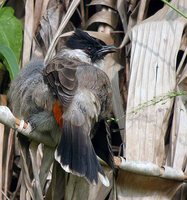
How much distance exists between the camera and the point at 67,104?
3393mm

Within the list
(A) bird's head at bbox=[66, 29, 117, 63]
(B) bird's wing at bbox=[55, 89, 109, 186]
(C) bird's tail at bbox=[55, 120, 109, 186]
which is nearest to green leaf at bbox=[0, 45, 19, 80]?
(A) bird's head at bbox=[66, 29, 117, 63]

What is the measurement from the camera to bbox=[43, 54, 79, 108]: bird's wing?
342cm

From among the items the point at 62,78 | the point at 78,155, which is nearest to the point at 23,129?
the point at 78,155

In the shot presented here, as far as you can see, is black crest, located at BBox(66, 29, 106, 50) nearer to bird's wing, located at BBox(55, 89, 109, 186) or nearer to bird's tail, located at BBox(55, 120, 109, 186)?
bird's wing, located at BBox(55, 89, 109, 186)

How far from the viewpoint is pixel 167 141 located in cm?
371

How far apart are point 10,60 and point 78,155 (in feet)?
3.35

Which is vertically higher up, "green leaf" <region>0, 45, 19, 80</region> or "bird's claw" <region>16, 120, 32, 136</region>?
"green leaf" <region>0, 45, 19, 80</region>

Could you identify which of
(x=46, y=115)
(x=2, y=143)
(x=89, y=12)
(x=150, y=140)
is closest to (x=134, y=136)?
(x=150, y=140)

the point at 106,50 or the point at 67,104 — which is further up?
the point at 106,50

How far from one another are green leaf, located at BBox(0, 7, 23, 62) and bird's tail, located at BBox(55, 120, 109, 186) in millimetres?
1011

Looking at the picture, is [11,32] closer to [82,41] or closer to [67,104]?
[82,41]

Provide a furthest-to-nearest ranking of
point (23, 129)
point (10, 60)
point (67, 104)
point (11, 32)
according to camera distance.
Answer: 1. point (11, 32)
2. point (10, 60)
3. point (67, 104)
4. point (23, 129)

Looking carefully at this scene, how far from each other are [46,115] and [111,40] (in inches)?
33.8

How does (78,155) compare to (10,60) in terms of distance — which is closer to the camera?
(78,155)
